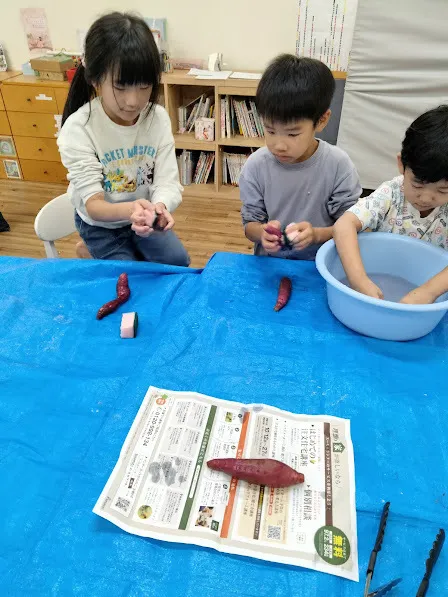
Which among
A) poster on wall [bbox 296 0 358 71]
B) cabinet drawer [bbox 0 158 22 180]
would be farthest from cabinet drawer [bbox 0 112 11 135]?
poster on wall [bbox 296 0 358 71]

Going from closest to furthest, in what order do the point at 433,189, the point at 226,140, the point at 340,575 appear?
the point at 340,575
the point at 433,189
the point at 226,140

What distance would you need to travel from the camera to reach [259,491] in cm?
65

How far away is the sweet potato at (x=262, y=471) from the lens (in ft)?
2.12

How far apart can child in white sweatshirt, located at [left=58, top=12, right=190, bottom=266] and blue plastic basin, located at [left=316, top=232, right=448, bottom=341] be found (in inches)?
17.4

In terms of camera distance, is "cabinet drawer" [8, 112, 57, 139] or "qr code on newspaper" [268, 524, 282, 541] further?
"cabinet drawer" [8, 112, 57, 139]

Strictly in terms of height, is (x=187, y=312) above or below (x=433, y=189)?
below

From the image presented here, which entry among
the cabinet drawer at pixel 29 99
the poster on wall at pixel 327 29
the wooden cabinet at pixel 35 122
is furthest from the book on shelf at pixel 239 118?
the cabinet drawer at pixel 29 99

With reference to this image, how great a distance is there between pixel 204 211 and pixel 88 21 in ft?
4.85

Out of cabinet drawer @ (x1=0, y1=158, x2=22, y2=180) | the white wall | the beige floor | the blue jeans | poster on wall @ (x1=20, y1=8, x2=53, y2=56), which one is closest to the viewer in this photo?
the blue jeans

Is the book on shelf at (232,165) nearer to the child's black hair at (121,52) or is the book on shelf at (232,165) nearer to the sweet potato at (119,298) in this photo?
the child's black hair at (121,52)

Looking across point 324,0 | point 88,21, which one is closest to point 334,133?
point 324,0

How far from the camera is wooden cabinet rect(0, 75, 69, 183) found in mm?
2861

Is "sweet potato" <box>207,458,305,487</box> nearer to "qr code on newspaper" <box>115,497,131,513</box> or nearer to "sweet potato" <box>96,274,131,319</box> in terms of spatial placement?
"qr code on newspaper" <box>115,497,131,513</box>

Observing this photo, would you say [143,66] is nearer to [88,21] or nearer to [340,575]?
[340,575]
